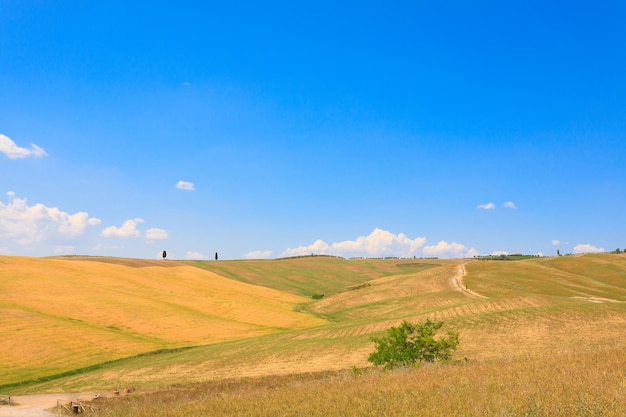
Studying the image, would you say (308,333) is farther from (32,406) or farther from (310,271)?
(310,271)

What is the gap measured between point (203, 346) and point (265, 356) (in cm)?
1337

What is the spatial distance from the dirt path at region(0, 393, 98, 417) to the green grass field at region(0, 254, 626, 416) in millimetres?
4491

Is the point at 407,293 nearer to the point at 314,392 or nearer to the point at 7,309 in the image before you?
the point at 7,309

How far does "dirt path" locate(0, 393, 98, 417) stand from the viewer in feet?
81.2

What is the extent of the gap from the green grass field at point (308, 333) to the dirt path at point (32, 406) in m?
4.49

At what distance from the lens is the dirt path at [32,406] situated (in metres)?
24.8

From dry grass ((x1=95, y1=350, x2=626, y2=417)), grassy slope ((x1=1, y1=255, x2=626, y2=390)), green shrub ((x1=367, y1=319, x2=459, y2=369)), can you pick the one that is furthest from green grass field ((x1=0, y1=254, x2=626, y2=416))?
green shrub ((x1=367, y1=319, x2=459, y2=369))

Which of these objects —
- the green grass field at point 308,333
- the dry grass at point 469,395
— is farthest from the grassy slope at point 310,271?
the dry grass at point 469,395

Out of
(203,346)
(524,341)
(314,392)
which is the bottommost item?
(203,346)

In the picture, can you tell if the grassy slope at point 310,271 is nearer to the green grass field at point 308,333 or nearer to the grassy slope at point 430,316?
the green grass field at point 308,333

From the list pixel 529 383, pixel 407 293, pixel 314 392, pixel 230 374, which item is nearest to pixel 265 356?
pixel 230 374

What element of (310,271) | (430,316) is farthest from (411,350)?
(310,271)

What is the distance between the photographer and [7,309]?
57406 millimetres

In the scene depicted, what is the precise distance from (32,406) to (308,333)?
105 ft
